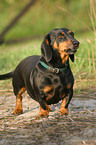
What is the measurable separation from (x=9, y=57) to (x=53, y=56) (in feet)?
16.1

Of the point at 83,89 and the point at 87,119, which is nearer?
the point at 87,119

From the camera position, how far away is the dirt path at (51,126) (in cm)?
262

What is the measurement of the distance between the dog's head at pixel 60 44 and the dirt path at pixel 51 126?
0.75 meters

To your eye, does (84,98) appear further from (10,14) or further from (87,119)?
(10,14)

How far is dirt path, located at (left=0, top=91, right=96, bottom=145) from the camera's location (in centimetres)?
262

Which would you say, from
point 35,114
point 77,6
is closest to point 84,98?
point 35,114

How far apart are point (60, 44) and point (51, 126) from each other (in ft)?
3.40

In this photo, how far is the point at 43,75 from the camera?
335 cm

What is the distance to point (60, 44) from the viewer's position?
134 inches

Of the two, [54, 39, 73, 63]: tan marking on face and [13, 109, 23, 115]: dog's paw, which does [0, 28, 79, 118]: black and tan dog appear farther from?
[13, 109, 23, 115]: dog's paw

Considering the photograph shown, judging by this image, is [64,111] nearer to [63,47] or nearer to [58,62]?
[58,62]

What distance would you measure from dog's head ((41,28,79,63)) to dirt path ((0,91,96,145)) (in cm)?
75

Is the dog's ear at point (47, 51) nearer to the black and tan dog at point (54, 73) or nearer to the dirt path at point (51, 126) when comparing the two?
the black and tan dog at point (54, 73)

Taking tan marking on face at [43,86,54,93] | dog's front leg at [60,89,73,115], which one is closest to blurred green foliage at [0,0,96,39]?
dog's front leg at [60,89,73,115]
